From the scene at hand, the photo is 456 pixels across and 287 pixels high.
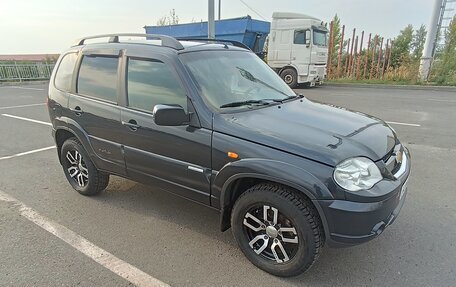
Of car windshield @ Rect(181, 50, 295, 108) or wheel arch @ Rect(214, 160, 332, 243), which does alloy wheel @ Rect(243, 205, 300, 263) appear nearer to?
wheel arch @ Rect(214, 160, 332, 243)

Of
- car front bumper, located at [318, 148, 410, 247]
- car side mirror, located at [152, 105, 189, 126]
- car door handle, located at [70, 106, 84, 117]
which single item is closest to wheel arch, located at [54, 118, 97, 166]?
car door handle, located at [70, 106, 84, 117]

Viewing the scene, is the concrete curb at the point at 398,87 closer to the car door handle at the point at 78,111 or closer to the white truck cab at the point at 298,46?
the white truck cab at the point at 298,46

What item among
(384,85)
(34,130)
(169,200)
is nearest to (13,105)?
(34,130)

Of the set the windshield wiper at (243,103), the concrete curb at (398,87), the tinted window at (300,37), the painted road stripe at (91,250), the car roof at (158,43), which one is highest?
the tinted window at (300,37)

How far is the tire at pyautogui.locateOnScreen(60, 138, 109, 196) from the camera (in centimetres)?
378

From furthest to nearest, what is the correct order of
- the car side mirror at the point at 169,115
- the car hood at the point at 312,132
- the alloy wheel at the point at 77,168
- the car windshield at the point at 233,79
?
the alloy wheel at the point at 77,168
the car windshield at the point at 233,79
the car side mirror at the point at 169,115
the car hood at the point at 312,132

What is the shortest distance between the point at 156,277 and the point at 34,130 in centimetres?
639

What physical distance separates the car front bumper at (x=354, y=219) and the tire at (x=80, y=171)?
2.70m

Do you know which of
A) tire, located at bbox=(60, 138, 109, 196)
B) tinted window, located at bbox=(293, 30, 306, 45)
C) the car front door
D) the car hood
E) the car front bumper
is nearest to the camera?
the car front bumper

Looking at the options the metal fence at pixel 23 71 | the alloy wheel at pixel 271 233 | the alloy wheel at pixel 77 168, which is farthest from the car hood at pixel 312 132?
the metal fence at pixel 23 71

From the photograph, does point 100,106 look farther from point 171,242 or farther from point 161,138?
point 171,242

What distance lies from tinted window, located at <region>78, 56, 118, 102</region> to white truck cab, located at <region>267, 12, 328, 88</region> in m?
12.1

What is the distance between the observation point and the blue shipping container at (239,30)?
1441cm

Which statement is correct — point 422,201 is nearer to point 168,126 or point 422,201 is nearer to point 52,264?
point 168,126
